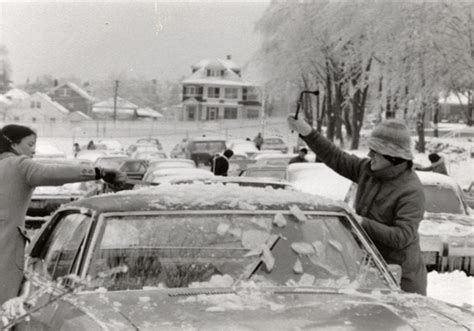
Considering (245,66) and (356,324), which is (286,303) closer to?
(356,324)

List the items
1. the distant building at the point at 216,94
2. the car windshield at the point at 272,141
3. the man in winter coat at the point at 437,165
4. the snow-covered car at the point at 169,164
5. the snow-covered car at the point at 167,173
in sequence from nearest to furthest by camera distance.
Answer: the snow-covered car at the point at 167,173, the man in winter coat at the point at 437,165, the snow-covered car at the point at 169,164, the car windshield at the point at 272,141, the distant building at the point at 216,94

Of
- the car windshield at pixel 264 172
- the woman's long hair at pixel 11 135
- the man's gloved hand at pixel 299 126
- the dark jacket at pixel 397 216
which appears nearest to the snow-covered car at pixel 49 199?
the car windshield at pixel 264 172

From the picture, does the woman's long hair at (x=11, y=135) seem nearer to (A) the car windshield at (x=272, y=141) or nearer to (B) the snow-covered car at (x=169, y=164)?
(B) the snow-covered car at (x=169, y=164)

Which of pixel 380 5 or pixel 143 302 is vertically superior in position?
pixel 380 5

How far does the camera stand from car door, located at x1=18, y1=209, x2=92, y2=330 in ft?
15.5

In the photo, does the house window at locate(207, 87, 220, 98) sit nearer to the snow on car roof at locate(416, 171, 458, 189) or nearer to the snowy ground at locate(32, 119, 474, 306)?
the snowy ground at locate(32, 119, 474, 306)

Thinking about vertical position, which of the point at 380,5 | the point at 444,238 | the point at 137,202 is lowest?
the point at 444,238

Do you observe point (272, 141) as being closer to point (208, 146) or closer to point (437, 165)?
point (208, 146)

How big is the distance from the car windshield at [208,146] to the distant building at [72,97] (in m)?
91.6

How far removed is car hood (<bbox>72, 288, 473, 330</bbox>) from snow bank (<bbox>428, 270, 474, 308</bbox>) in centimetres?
537

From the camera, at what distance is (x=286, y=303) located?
176 inches

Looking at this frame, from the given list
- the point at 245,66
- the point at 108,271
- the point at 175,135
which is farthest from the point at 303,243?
the point at 175,135

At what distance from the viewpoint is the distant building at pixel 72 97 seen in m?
133

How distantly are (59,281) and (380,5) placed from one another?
126ft
